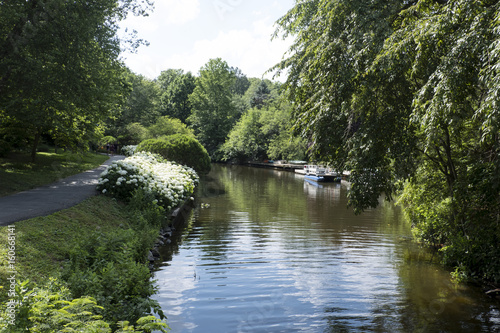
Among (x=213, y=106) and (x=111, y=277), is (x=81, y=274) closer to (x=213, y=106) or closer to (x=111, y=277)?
(x=111, y=277)

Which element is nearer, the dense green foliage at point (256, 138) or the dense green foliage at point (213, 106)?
the dense green foliage at point (256, 138)

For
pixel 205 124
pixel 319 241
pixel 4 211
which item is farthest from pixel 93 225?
pixel 205 124

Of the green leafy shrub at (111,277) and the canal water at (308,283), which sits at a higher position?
the green leafy shrub at (111,277)

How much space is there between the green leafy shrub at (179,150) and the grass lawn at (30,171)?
4.71 m

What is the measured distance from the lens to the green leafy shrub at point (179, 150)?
27448mm

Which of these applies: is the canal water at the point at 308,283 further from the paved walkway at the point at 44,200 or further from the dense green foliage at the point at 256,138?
the dense green foliage at the point at 256,138

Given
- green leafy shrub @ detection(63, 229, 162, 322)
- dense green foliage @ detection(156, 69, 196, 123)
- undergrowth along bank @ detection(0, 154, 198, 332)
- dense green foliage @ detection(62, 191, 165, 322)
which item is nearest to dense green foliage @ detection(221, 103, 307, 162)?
dense green foliage @ detection(156, 69, 196, 123)

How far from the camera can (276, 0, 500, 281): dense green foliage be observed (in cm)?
606

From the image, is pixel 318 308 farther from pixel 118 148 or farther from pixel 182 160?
pixel 118 148

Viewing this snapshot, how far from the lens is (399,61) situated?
6887 millimetres

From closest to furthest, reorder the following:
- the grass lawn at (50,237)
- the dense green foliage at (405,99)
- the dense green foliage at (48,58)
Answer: the grass lawn at (50,237) → the dense green foliage at (405,99) → the dense green foliage at (48,58)

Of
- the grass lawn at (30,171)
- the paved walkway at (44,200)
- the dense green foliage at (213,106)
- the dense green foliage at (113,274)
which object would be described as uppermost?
the dense green foliage at (213,106)

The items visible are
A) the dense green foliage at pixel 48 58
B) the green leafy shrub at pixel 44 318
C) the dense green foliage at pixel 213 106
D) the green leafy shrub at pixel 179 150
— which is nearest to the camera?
the green leafy shrub at pixel 44 318

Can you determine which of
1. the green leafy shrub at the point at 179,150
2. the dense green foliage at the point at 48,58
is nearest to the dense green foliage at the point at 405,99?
the dense green foliage at the point at 48,58
